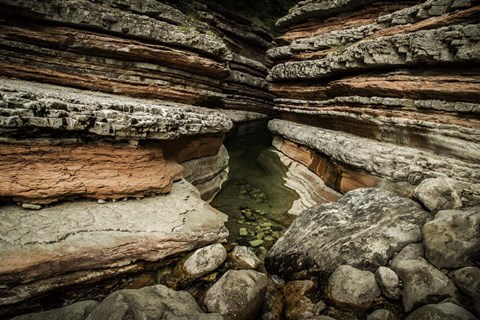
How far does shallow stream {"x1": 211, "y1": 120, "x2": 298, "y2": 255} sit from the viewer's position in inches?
215

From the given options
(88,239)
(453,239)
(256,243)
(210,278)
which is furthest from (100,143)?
(453,239)

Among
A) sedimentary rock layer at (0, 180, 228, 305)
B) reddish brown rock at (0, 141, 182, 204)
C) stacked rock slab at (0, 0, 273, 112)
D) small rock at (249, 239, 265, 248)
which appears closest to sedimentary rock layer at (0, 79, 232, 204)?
reddish brown rock at (0, 141, 182, 204)

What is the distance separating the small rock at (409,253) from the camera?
134 inches

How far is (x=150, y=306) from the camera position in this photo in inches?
113

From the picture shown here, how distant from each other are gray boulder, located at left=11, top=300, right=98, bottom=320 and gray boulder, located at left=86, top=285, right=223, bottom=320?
132 millimetres

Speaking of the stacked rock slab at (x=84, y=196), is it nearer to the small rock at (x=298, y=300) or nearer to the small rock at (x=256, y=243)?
the small rock at (x=256, y=243)

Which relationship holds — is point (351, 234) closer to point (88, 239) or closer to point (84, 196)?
point (88, 239)

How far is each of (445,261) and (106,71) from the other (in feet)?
24.0

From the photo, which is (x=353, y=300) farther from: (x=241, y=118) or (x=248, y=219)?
(x=241, y=118)

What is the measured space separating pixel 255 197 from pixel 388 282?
4353 mm

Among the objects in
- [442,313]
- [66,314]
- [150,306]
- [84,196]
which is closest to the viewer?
[442,313]

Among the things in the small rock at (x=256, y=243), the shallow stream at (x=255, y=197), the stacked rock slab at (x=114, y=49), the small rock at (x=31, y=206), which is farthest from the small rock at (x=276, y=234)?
the stacked rock slab at (x=114, y=49)

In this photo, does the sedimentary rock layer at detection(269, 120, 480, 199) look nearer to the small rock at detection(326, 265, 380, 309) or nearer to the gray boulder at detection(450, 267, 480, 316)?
the gray boulder at detection(450, 267, 480, 316)

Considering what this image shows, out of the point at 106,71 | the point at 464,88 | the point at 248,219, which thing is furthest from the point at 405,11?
the point at 106,71
